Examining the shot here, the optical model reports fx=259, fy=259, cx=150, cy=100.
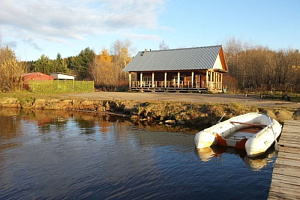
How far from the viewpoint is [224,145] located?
9.92 metres

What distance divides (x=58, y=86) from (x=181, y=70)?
1444 cm

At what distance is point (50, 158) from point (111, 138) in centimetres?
333

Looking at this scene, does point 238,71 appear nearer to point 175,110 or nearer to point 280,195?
point 175,110

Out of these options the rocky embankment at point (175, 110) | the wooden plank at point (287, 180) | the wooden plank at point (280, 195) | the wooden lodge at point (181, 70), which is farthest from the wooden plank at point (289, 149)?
the wooden lodge at point (181, 70)

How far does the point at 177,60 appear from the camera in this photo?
32094 millimetres

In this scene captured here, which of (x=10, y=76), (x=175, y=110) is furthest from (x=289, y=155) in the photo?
(x=10, y=76)

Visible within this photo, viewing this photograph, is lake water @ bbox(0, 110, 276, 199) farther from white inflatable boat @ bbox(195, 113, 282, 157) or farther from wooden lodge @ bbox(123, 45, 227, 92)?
wooden lodge @ bbox(123, 45, 227, 92)

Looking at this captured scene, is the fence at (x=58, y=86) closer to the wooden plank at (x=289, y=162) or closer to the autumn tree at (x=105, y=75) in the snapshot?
the autumn tree at (x=105, y=75)

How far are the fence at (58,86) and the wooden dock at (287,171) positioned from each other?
26.6 metres

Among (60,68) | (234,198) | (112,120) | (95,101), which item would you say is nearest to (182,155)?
(234,198)

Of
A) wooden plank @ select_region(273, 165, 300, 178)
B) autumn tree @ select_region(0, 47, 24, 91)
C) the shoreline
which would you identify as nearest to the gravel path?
the shoreline

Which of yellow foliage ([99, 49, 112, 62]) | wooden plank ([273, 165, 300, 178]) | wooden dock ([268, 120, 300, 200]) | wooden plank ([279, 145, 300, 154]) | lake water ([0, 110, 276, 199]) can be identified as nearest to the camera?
wooden dock ([268, 120, 300, 200])

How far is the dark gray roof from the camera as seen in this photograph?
2991 centimetres

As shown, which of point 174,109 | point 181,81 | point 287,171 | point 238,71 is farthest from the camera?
point 238,71
